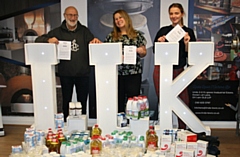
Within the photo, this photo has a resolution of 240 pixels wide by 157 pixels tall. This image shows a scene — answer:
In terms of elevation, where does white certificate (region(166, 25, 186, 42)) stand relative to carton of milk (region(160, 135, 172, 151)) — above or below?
above

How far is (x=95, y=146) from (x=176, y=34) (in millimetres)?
1173

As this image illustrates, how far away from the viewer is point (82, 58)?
3240 mm

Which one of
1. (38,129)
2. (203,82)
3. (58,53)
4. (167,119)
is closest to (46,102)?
(38,129)

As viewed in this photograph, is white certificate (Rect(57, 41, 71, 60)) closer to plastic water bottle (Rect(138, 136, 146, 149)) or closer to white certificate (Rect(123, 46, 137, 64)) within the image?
white certificate (Rect(123, 46, 137, 64))

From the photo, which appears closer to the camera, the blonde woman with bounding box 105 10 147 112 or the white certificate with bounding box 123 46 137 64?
the white certificate with bounding box 123 46 137 64

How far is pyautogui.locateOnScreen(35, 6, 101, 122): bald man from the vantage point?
10.4 feet

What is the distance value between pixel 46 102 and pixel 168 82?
1112 millimetres

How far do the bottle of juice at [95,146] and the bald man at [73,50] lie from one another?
109 centimetres

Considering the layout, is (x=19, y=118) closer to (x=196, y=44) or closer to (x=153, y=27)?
(x=153, y=27)

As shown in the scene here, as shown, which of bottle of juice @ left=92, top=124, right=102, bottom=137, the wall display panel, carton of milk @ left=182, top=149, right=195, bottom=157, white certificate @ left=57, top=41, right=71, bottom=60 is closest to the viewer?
carton of milk @ left=182, top=149, right=195, bottom=157

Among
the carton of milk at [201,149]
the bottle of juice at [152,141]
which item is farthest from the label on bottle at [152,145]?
the carton of milk at [201,149]

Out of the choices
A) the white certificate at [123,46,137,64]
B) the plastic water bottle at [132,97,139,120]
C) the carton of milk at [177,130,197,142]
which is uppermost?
the white certificate at [123,46,137,64]

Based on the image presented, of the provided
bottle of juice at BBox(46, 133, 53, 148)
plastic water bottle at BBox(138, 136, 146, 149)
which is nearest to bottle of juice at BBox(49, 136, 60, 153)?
bottle of juice at BBox(46, 133, 53, 148)

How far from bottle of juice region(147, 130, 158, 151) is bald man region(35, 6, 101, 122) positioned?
120 cm
